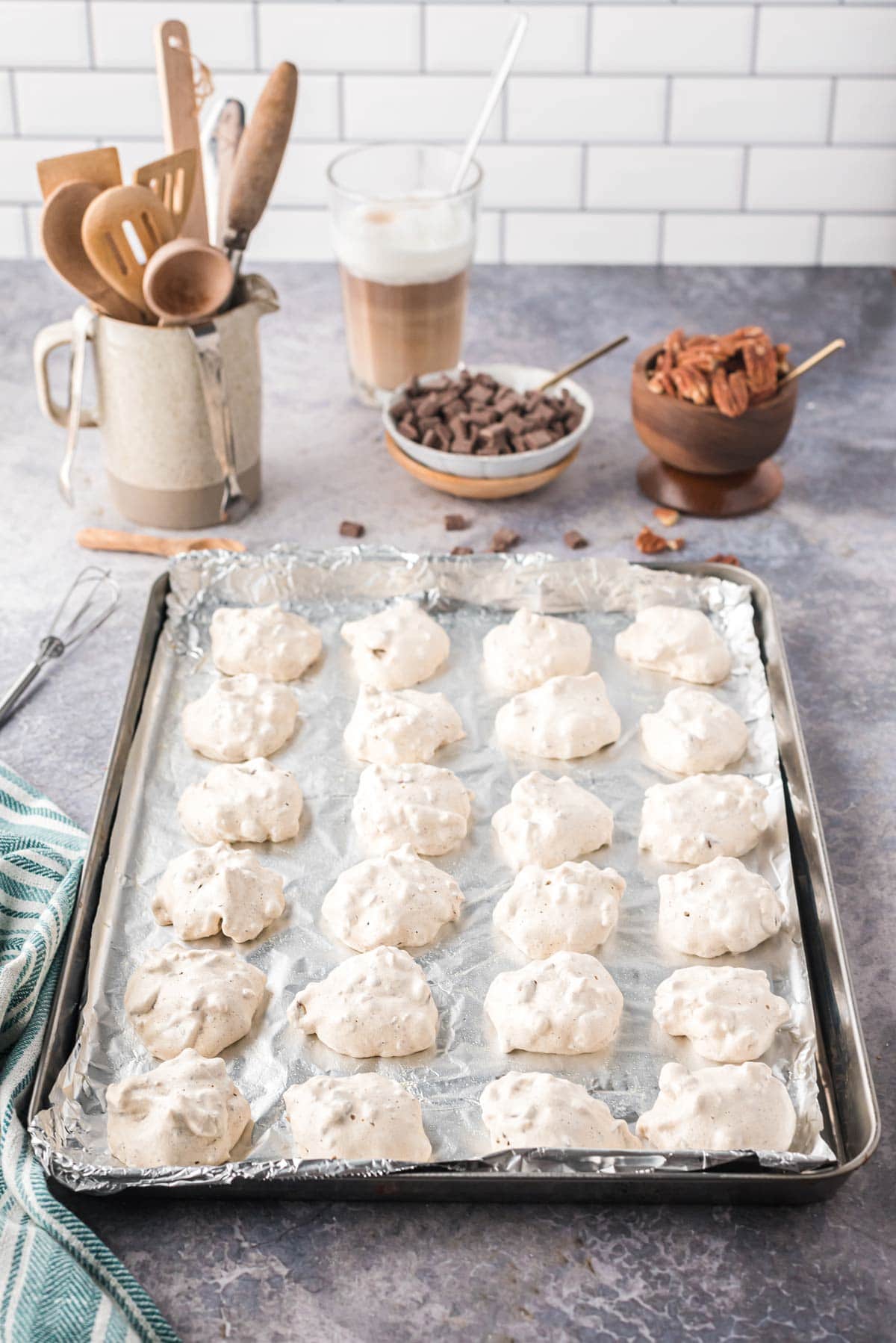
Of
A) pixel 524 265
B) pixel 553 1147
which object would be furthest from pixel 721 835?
pixel 524 265

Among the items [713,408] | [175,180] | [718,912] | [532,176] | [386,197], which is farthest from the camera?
[532,176]

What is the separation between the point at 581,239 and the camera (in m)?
2.69

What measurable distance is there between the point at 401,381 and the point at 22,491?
633mm

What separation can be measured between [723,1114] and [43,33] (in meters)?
2.29

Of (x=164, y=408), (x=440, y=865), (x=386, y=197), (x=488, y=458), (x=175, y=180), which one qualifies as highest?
(x=175, y=180)

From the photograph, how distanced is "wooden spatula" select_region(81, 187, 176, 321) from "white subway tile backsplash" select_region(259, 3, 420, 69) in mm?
894

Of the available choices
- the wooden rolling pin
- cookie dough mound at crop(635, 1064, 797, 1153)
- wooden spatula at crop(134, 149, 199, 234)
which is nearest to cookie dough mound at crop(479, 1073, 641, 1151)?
cookie dough mound at crop(635, 1064, 797, 1153)

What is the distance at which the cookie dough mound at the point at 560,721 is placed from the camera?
156cm

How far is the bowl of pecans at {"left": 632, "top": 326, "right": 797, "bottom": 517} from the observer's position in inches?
74.0

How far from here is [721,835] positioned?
1.42m

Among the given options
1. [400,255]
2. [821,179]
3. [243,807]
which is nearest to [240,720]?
[243,807]

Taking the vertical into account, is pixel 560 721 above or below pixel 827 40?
below

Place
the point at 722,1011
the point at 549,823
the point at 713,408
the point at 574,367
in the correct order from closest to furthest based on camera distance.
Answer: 1. the point at 722,1011
2. the point at 549,823
3. the point at 713,408
4. the point at 574,367

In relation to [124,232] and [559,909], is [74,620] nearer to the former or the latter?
[124,232]
